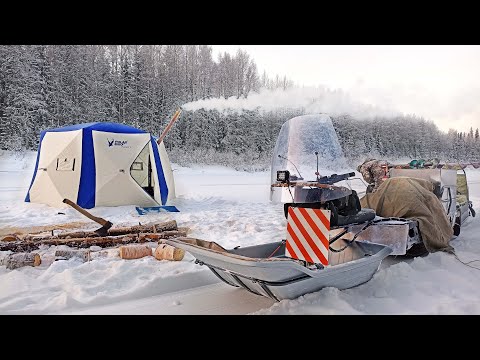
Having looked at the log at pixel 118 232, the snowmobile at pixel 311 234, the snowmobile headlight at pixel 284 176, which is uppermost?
Result: the snowmobile headlight at pixel 284 176

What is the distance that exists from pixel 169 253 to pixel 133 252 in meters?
0.38

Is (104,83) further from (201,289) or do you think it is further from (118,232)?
(201,289)

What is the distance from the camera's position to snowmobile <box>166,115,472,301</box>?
2320mm

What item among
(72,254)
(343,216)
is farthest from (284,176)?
A: (72,254)

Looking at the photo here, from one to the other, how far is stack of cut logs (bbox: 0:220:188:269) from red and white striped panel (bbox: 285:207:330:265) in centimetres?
142

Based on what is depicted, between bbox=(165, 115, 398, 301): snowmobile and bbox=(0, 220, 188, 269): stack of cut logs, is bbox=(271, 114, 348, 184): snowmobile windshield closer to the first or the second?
bbox=(165, 115, 398, 301): snowmobile

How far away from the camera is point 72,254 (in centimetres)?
371

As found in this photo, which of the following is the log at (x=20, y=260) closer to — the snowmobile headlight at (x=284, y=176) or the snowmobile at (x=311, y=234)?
the snowmobile at (x=311, y=234)

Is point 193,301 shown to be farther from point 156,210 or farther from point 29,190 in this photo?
point 29,190

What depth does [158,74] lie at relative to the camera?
471 inches

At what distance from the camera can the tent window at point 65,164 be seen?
7000 mm

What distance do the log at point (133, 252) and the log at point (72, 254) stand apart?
32cm

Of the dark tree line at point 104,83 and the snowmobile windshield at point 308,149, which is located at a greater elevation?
the dark tree line at point 104,83

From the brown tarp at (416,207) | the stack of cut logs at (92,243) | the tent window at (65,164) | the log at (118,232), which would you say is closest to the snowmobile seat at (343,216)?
the brown tarp at (416,207)
